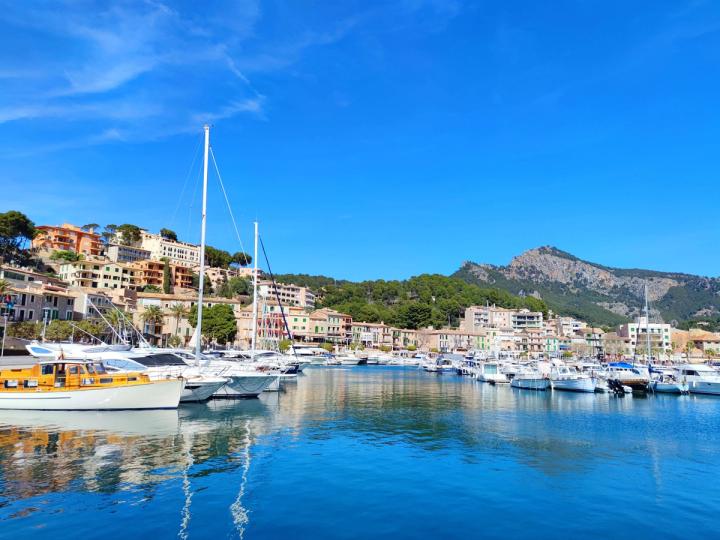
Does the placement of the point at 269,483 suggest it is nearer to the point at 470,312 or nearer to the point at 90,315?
Result: the point at 90,315

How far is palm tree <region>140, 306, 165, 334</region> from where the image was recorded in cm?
10188

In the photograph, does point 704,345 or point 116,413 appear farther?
point 704,345

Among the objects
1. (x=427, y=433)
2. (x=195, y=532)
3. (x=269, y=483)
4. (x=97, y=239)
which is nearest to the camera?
(x=195, y=532)

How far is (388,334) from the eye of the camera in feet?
530

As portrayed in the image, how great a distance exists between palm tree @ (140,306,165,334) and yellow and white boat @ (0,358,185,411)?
74.6 metres

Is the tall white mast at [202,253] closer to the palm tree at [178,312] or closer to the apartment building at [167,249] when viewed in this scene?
the palm tree at [178,312]

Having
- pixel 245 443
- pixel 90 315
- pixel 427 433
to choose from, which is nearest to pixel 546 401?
pixel 427 433

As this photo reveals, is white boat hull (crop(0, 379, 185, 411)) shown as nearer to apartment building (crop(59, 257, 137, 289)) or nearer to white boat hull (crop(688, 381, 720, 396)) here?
white boat hull (crop(688, 381, 720, 396))

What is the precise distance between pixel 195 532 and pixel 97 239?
153034 millimetres

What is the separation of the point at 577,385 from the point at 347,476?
152 feet

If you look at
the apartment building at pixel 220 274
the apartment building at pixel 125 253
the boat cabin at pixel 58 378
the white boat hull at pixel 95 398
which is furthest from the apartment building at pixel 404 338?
the boat cabin at pixel 58 378

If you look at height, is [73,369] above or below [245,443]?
above

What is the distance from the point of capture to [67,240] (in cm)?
13962

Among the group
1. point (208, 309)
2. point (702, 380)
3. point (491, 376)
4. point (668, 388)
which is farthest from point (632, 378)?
point (208, 309)
